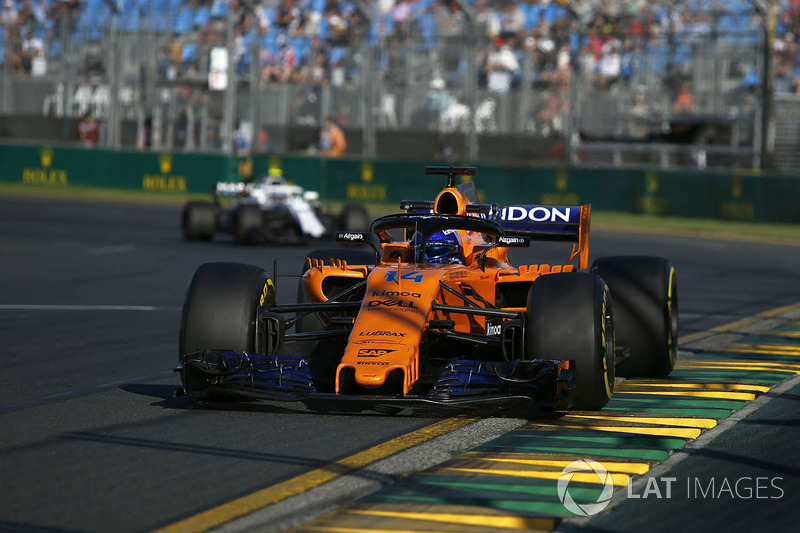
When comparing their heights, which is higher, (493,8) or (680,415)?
(493,8)

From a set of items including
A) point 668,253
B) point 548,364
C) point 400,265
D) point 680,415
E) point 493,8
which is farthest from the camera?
point 493,8

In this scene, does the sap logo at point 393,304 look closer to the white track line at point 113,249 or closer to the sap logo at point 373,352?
the sap logo at point 373,352

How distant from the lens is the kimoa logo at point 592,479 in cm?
490

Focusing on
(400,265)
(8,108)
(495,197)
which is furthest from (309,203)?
(8,108)

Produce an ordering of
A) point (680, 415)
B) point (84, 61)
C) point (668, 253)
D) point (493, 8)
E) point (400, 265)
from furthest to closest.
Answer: point (84, 61) < point (493, 8) < point (668, 253) < point (400, 265) < point (680, 415)

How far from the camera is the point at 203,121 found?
3119 centimetres

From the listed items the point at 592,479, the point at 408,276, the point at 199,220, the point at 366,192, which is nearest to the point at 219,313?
the point at 408,276

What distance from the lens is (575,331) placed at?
6660mm

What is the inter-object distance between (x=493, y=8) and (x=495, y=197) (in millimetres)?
5750

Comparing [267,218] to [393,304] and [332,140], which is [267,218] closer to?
[332,140]

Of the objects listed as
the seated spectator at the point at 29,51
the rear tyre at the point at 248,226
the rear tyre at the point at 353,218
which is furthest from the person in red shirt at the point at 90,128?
the rear tyre at the point at 353,218

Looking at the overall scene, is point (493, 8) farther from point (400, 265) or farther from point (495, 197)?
point (400, 265)

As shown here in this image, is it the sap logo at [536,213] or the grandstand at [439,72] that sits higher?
the grandstand at [439,72]

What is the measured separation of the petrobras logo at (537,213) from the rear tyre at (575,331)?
2.09 m
